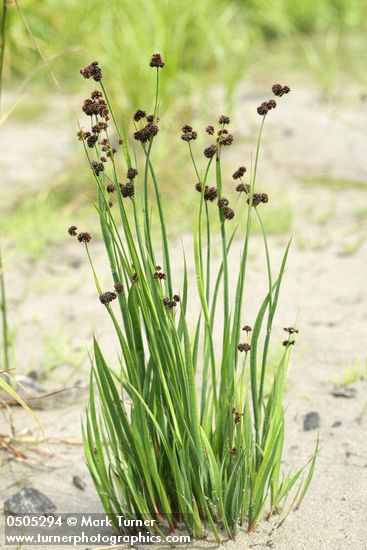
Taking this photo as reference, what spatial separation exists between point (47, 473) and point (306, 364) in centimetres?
86

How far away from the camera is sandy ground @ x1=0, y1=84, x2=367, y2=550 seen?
1959 millimetres

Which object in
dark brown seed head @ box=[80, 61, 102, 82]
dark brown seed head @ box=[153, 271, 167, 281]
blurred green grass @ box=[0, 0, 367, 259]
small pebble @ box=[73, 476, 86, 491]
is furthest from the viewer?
blurred green grass @ box=[0, 0, 367, 259]

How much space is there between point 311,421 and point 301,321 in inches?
24.8

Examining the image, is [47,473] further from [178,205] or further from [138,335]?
[178,205]

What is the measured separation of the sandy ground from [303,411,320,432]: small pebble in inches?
0.6

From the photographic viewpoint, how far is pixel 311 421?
2.26 m

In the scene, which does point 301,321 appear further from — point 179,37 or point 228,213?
point 179,37

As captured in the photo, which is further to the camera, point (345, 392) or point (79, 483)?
point (345, 392)

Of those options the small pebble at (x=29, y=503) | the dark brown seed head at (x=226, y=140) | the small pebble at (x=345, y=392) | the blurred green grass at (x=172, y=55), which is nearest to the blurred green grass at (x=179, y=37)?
the blurred green grass at (x=172, y=55)

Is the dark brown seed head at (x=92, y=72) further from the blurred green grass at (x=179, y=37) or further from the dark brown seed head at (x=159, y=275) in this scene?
the blurred green grass at (x=179, y=37)

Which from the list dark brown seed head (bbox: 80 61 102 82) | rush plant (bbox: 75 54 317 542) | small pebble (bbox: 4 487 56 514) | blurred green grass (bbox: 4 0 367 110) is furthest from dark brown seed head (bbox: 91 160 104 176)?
blurred green grass (bbox: 4 0 367 110)

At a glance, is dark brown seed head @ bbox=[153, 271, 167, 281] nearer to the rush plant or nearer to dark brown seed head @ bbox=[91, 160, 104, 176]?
the rush plant

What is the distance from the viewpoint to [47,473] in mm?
2184

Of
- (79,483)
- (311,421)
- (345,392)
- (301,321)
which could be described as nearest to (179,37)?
(301,321)
